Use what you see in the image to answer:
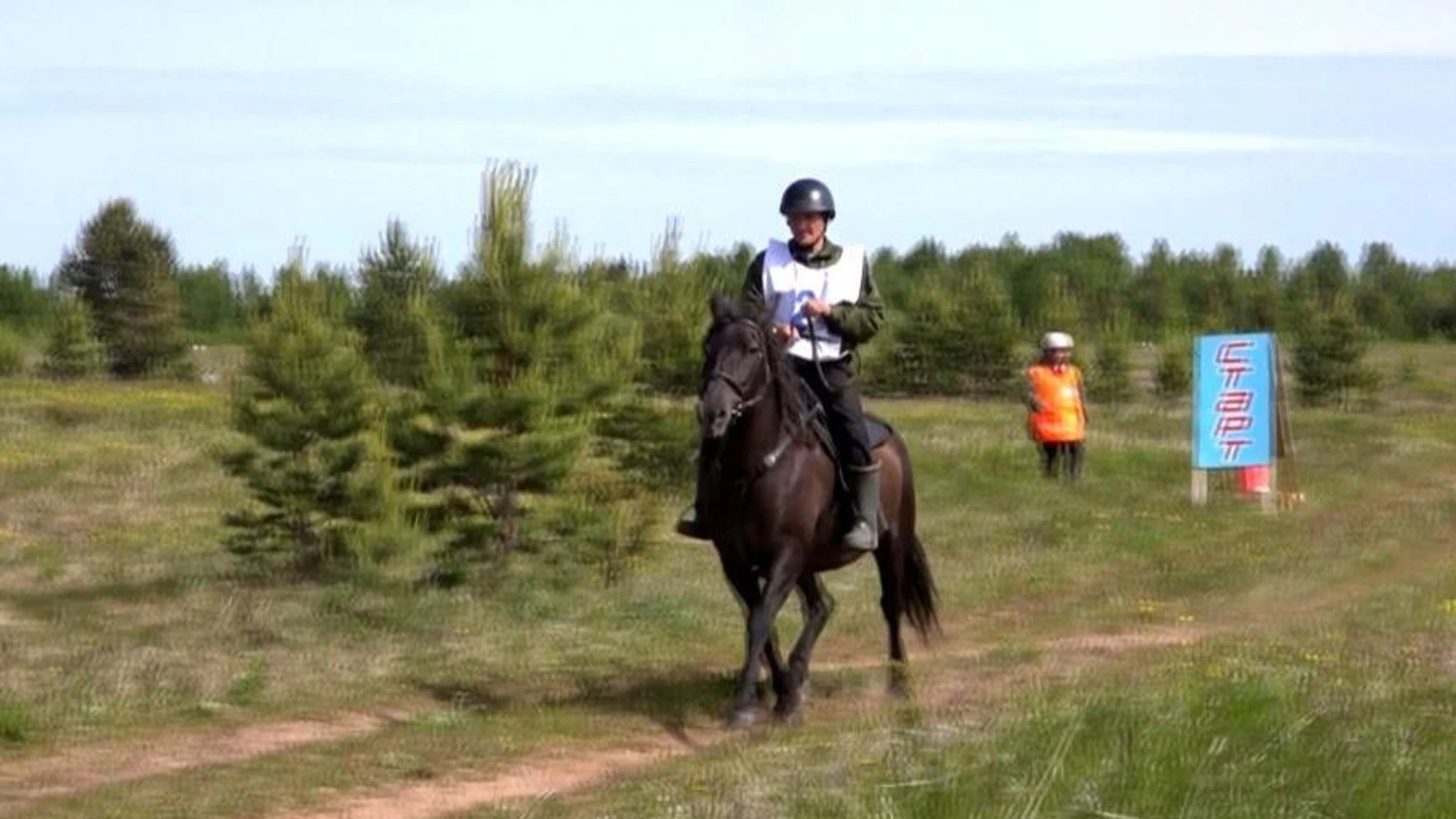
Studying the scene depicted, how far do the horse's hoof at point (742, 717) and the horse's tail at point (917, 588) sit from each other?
6.72 ft

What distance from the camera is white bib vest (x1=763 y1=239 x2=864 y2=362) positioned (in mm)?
14039

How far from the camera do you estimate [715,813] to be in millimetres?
9711

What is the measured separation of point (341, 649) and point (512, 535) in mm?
3687

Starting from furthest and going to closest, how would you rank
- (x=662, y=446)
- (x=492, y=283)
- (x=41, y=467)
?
(x=41, y=467), (x=662, y=446), (x=492, y=283)

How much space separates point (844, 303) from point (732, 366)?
96cm

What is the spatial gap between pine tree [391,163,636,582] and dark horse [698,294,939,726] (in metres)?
5.86

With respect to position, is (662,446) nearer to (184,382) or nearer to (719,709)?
(719,709)

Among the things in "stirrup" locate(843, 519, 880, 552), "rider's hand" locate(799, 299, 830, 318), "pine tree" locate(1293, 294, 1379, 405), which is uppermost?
"rider's hand" locate(799, 299, 830, 318)

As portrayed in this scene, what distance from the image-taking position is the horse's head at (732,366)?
43.0ft

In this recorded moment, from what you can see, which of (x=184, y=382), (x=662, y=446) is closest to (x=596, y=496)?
(x=662, y=446)

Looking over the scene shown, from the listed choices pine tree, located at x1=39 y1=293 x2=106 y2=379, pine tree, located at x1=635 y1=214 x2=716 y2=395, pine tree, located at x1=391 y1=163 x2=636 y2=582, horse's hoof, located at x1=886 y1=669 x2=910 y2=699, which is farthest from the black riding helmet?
pine tree, located at x1=39 y1=293 x2=106 y2=379

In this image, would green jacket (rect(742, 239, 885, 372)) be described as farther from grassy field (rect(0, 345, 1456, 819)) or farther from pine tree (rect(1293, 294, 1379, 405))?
pine tree (rect(1293, 294, 1379, 405))

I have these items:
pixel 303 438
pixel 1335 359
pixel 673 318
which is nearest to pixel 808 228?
pixel 303 438

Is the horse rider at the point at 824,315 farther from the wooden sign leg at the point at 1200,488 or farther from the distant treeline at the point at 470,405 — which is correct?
the wooden sign leg at the point at 1200,488
